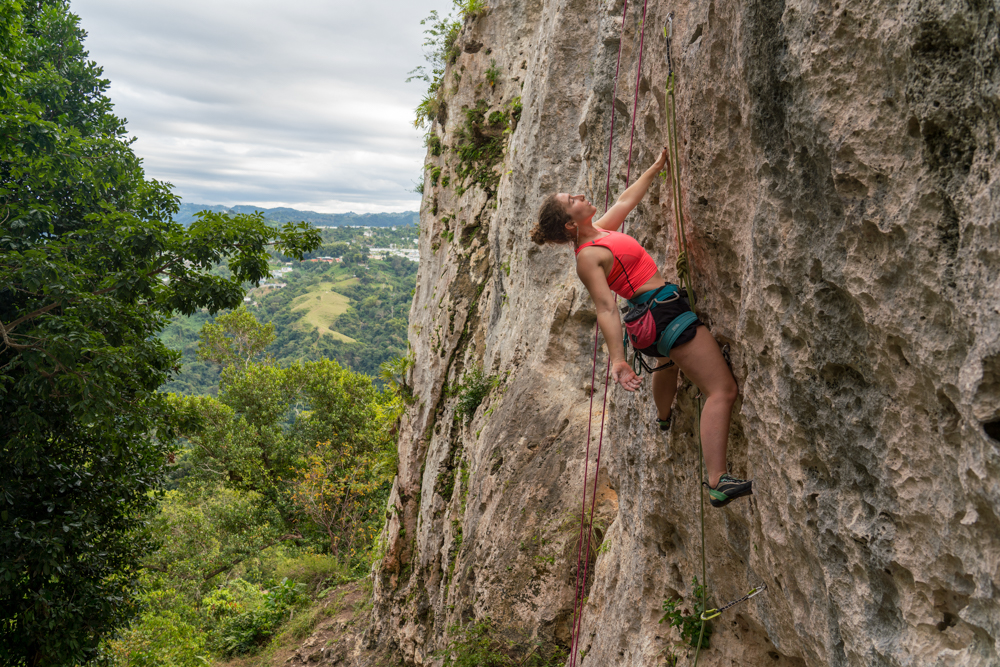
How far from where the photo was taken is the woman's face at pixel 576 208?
3.91 meters

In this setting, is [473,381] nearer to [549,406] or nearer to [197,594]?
[549,406]

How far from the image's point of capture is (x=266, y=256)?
883 cm

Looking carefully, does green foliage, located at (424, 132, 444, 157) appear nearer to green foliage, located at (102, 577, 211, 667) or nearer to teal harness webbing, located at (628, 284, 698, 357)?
green foliage, located at (102, 577, 211, 667)

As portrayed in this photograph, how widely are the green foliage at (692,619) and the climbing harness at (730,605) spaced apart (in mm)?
93

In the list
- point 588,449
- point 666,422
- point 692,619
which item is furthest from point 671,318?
point 588,449

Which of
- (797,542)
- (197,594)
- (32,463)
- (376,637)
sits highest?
(797,542)

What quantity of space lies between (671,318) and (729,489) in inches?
37.8

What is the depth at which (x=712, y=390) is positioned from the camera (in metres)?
3.24

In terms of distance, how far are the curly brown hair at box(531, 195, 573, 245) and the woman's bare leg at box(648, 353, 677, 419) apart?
41.2 inches

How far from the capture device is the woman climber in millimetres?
3211

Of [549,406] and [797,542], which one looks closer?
[797,542]

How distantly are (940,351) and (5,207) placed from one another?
9974mm

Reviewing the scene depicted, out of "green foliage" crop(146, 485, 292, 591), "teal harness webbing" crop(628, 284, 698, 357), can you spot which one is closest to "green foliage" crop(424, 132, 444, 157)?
"teal harness webbing" crop(628, 284, 698, 357)

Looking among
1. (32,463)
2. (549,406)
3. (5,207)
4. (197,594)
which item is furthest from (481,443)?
(197,594)
